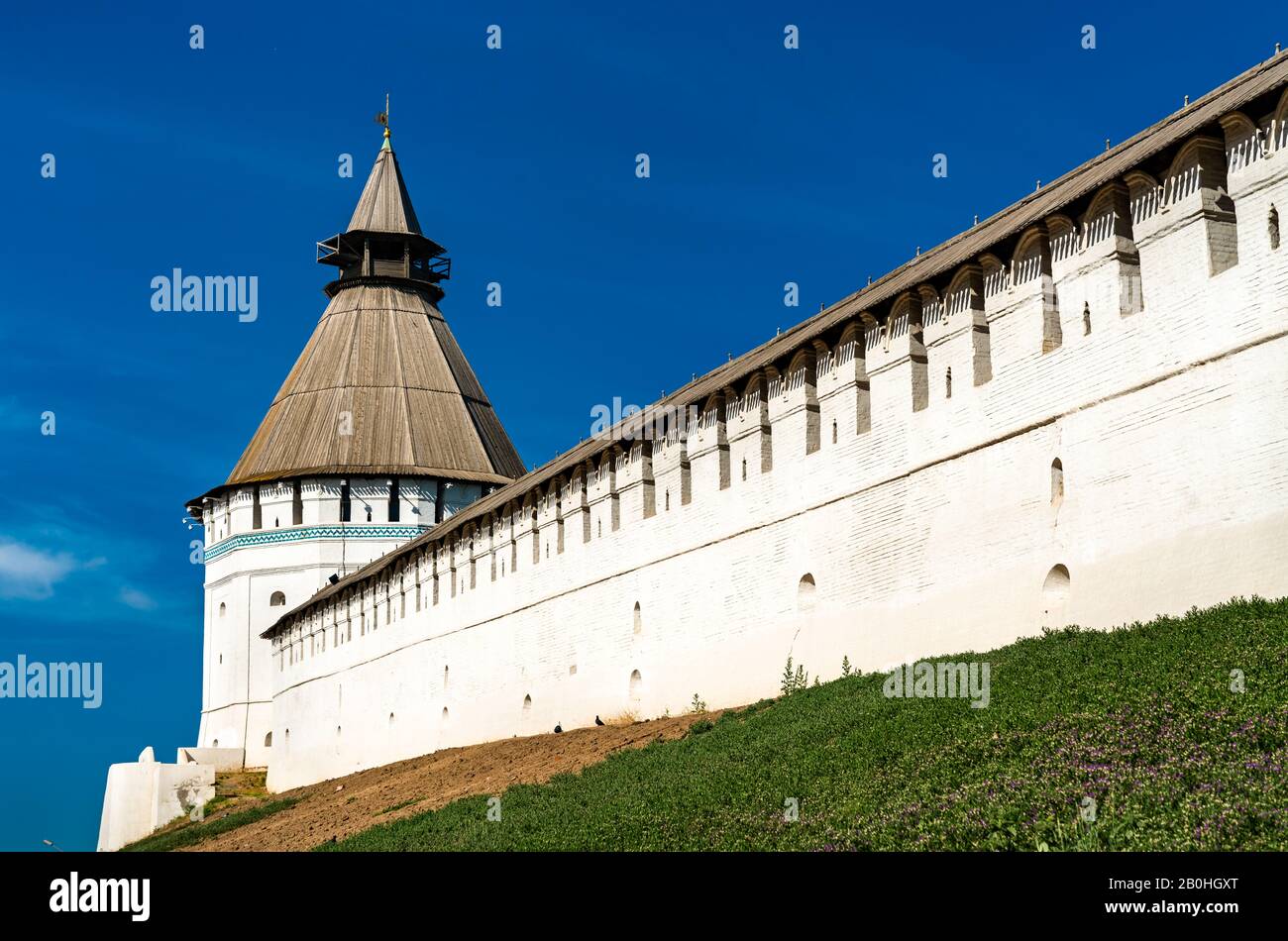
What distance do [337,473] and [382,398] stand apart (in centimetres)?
339

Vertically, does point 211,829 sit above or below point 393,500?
below

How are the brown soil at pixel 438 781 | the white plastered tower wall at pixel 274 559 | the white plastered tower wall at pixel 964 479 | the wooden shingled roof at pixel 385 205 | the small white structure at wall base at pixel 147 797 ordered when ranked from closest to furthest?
the white plastered tower wall at pixel 964 479 → the brown soil at pixel 438 781 → the small white structure at wall base at pixel 147 797 → the white plastered tower wall at pixel 274 559 → the wooden shingled roof at pixel 385 205

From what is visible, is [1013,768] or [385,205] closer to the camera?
[1013,768]

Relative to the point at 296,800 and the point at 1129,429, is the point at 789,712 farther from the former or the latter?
the point at 296,800

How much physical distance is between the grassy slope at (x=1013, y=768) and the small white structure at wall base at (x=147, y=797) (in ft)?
76.9

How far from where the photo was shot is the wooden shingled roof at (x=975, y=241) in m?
15.2

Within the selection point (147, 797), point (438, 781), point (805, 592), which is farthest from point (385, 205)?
point (805, 592)

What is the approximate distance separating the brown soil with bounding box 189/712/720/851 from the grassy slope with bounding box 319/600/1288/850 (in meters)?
2.86

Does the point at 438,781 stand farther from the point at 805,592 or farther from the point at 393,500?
the point at 393,500

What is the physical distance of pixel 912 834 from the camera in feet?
36.2

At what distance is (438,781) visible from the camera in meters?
24.5

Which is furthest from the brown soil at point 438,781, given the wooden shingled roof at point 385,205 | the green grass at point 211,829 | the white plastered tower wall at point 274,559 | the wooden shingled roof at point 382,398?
the wooden shingled roof at point 385,205

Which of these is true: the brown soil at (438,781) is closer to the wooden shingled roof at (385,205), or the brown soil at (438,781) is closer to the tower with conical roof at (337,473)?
the tower with conical roof at (337,473)
